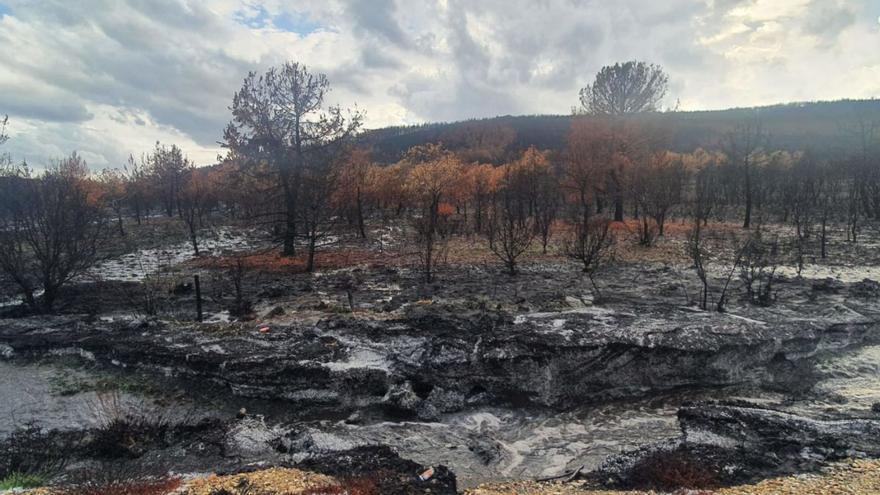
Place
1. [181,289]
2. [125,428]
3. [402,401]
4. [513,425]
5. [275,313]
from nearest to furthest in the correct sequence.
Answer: [125,428]
[513,425]
[402,401]
[275,313]
[181,289]

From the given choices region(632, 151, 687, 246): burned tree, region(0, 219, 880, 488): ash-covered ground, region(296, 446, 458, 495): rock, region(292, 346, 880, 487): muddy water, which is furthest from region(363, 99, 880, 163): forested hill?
region(296, 446, 458, 495): rock

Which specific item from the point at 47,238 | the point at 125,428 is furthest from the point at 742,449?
the point at 47,238

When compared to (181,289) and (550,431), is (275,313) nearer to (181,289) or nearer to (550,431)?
(181,289)

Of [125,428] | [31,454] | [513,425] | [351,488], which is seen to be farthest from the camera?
[513,425]

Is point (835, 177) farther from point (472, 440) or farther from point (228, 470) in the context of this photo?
point (228, 470)

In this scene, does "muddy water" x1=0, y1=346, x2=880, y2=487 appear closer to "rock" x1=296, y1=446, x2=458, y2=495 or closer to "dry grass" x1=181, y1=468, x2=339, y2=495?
"rock" x1=296, y1=446, x2=458, y2=495

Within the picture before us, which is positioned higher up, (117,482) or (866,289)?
(866,289)

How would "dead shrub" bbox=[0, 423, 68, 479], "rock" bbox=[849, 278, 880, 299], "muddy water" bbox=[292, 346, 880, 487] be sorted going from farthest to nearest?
"rock" bbox=[849, 278, 880, 299] → "muddy water" bbox=[292, 346, 880, 487] → "dead shrub" bbox=[0, 423, 68, 479]

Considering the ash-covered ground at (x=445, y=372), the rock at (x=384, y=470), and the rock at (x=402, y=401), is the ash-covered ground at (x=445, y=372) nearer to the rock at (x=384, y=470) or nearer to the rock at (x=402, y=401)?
the rock at (x=402, y=401)

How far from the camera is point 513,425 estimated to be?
7.97 metres

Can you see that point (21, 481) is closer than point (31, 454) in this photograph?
Yes

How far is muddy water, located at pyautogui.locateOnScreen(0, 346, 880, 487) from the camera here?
22.2 ft

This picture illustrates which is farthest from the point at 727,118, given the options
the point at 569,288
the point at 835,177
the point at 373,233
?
the point at 569,288

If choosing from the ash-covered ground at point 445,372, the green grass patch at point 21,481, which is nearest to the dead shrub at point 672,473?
the ash-covered ground at point 445,372
